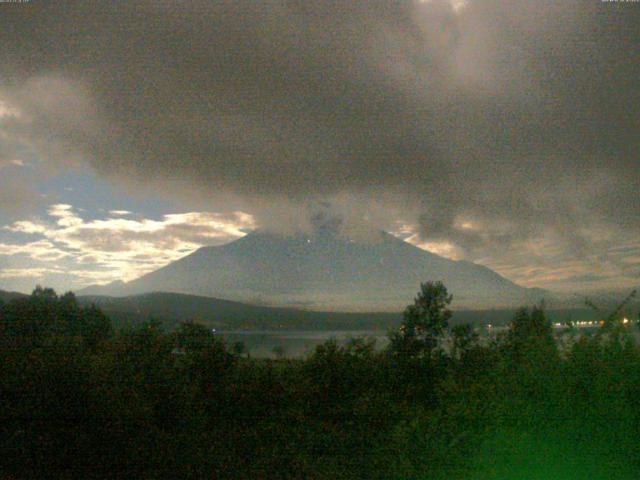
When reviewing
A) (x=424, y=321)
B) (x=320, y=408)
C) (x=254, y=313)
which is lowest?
(x=320, y=408)

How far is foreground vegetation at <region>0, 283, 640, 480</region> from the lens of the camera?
18.7 feet

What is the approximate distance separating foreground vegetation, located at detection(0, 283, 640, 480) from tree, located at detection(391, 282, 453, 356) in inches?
10.0

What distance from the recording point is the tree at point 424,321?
1884 centimetres

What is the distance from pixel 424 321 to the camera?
20.3 meters

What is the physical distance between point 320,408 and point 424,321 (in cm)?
675

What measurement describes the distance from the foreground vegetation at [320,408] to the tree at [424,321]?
254 mm

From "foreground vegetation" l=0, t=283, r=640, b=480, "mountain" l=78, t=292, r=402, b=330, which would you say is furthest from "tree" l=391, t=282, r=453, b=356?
"mountain" l=78, t=292, r=402, b=330

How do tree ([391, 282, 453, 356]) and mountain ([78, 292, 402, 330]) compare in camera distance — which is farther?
mountain ([78, 292, 402, 330])

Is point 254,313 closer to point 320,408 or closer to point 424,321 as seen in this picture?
point 424,321

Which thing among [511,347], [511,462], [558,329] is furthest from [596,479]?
[511,347]

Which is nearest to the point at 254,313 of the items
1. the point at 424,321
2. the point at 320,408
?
the point at 424,321

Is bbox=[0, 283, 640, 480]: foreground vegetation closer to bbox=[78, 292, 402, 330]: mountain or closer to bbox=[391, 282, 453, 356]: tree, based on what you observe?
bbox=[391, 282, 453, 356]: tree

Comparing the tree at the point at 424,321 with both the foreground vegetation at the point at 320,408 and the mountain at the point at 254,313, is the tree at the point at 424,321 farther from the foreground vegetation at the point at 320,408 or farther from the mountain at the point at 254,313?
the mountain at the point at 254,313

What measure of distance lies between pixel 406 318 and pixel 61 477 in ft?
43.7
